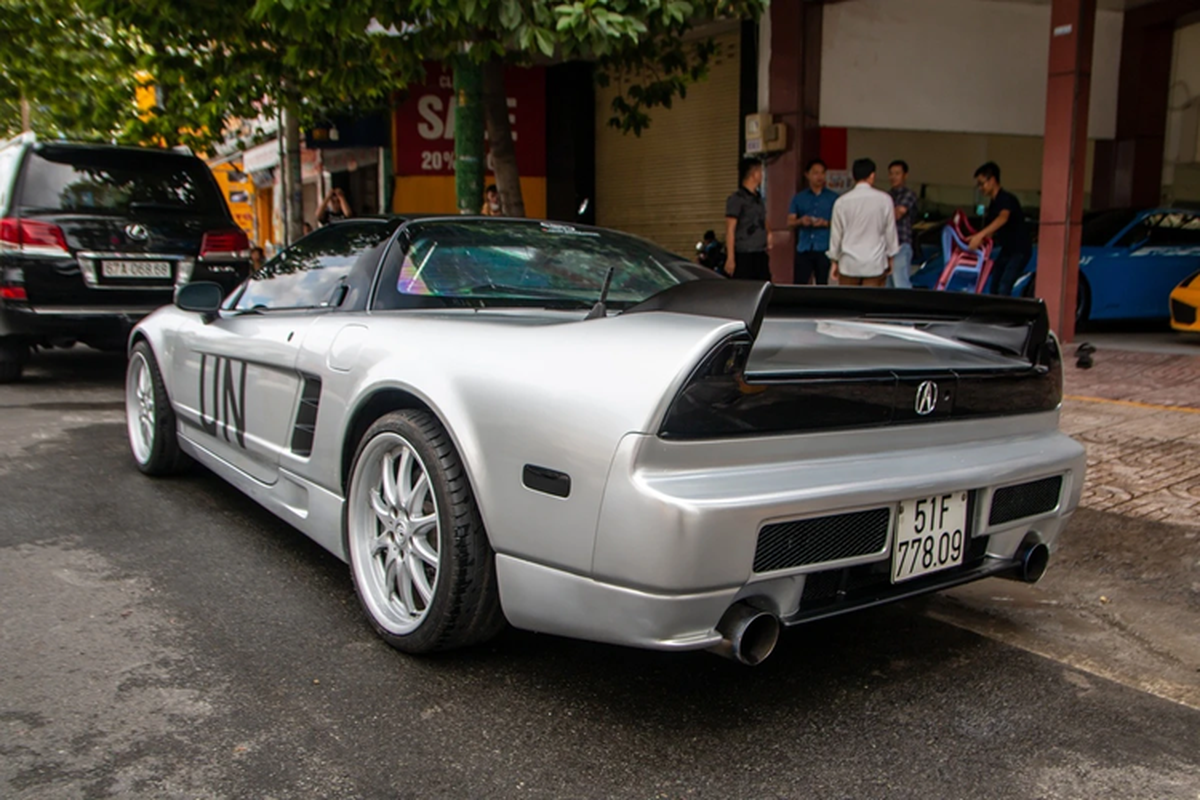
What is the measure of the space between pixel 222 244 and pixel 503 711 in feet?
21.5

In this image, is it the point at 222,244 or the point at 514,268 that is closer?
the point at 514,268

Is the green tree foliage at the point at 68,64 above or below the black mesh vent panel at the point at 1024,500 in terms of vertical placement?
above

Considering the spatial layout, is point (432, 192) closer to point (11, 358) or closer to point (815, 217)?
point (815, 217)

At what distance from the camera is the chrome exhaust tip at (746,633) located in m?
2.31

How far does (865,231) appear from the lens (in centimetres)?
848

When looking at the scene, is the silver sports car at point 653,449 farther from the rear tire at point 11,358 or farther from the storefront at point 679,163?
the storefront at point 679,163

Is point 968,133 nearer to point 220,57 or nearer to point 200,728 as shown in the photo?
point 220,57

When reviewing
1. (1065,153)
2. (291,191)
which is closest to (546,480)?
(1065,153)

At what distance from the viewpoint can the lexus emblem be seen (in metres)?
2.68

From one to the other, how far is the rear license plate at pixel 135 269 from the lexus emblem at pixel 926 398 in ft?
22.4

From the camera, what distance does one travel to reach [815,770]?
2.36m

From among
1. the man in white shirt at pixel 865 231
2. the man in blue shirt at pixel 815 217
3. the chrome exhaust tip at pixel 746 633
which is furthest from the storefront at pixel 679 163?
the chrome exhaust tip at pixel 746 633

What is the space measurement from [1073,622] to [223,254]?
683 centimetres

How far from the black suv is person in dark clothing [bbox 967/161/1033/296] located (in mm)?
6336
